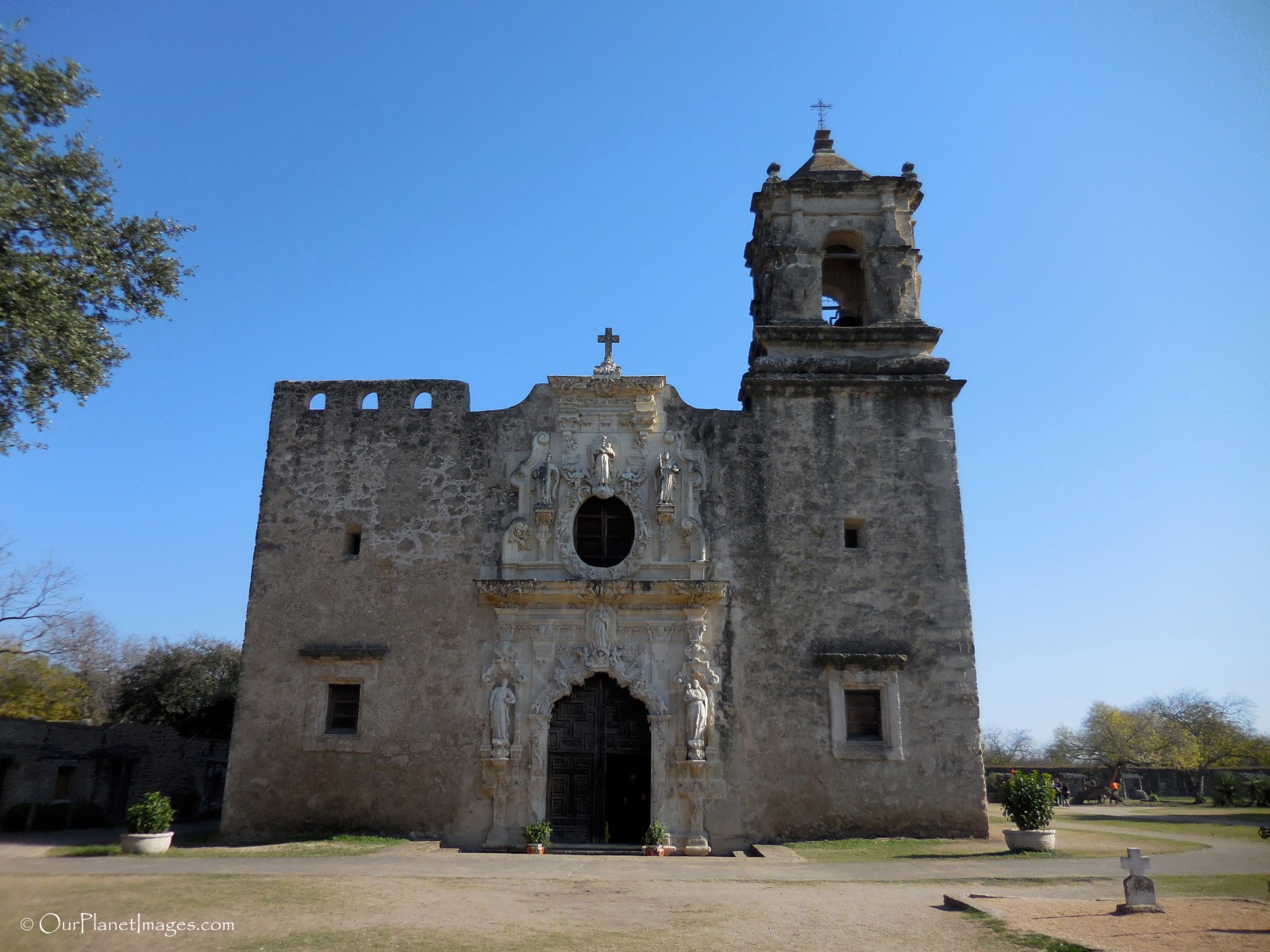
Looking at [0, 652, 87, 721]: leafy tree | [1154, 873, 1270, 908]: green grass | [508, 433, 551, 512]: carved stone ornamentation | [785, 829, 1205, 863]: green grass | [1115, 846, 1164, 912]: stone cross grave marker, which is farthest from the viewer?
[0, 652, 87, 721]: leafy tree

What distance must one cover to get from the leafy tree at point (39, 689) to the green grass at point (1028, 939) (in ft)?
95.7

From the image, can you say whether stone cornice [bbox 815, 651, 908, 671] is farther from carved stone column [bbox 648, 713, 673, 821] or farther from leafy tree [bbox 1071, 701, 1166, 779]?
leafy tree [bbox 1071, 701, 1166, 779]

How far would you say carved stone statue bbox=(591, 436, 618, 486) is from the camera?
51.2ft

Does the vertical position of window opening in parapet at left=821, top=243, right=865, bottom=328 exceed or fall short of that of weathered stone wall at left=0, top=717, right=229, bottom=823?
it exceeds it

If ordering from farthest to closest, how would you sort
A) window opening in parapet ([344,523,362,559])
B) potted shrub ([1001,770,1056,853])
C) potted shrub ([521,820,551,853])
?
window opening in parapet ([344,523,362,559])
potted shrub ([521,820,551,853])
potted shrub ([1001,770,1056,853])

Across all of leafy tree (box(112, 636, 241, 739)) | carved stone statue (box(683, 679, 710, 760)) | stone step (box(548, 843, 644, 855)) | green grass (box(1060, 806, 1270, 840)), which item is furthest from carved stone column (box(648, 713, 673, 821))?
leafy tree (box(112, 636, 241, 739))

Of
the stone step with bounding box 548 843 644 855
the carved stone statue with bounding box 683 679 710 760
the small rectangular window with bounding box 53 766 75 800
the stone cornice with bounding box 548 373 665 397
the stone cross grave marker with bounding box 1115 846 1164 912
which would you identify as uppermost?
the stone cornice with bounding box 548 373 665 397

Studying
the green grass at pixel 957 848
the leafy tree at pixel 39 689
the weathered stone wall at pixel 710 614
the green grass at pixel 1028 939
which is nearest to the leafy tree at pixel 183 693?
the leafy tree at pixel 39 689

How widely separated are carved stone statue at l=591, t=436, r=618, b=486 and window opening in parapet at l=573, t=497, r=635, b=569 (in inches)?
13.5

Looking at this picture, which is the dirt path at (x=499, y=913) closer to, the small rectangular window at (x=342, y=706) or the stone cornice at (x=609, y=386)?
the small rectangular window at (x=342, y=706)

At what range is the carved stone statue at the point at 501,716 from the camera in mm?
14398

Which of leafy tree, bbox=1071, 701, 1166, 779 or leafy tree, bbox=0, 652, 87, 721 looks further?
leafy tree, bbox=1071, 701, 1166, 779

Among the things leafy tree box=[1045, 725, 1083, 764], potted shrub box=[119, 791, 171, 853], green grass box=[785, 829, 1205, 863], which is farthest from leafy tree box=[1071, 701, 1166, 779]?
potted shrub box=[119, 791, 171, 853]

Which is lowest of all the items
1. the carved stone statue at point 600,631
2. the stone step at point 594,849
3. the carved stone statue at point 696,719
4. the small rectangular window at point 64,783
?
the stone step at point 594,849
